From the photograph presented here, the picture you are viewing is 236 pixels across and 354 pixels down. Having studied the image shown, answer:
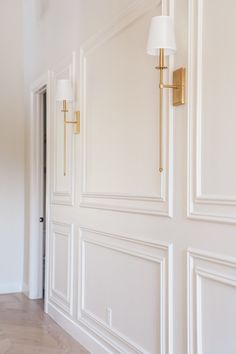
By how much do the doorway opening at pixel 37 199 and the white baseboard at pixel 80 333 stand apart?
75cm

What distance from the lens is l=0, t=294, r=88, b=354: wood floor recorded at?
334cm

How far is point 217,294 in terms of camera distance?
6.25ft

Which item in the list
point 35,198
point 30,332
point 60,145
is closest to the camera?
point 30,332

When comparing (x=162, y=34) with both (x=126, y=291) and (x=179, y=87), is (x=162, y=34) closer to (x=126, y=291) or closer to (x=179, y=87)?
(x=179, y=87)

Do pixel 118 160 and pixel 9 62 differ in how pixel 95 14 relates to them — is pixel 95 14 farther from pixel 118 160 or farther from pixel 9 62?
pixel 9 62

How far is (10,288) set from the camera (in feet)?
16.8

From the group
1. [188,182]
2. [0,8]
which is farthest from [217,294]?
[0,8]

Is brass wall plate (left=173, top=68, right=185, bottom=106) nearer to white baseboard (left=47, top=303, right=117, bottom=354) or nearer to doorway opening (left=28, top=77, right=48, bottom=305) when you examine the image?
white baseboard (left=47, top=303, right=117, bottom=354)

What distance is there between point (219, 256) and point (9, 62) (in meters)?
4.14

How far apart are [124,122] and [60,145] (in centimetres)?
139

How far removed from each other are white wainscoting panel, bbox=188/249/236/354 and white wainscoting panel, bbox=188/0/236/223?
8.5 inches

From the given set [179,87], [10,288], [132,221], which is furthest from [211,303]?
[10,288]

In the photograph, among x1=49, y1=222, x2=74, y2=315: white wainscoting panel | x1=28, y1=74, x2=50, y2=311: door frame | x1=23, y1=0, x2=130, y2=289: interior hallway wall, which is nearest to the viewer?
x1=23, y1=0, x2=130, y2=289: interior hallway wall

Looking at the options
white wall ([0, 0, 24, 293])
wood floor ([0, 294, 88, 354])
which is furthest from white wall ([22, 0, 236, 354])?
white wall ([0, 0, 24, 293])
